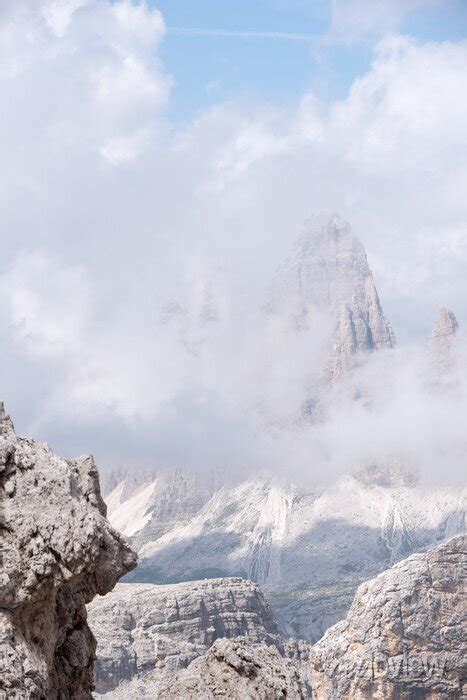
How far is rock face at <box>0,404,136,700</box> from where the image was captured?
23000 millimetres

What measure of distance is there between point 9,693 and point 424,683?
67992 millimetres

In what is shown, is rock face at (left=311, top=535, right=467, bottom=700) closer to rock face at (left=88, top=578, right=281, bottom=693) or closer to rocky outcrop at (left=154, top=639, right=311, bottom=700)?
rocky outcrop at (left=154, top=639, right=311, bottom=700)

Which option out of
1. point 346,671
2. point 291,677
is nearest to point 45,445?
point 291,677

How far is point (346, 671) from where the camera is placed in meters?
86.8

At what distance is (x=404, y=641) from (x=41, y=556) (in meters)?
69.1

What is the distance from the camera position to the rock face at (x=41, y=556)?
75.5ft

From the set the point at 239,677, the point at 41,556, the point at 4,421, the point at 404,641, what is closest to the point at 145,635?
the point at 404,641

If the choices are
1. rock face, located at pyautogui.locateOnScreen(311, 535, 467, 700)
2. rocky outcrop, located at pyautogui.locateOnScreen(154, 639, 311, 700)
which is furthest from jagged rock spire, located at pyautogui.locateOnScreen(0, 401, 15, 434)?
rock face, located at pyautogui.locateOnScreen(311, 535, 467, 700)

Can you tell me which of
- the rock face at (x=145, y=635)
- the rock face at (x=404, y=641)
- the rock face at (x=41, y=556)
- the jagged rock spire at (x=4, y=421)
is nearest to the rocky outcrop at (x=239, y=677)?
the rock face at (x=41, y=556)

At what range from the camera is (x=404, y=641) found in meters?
88.9

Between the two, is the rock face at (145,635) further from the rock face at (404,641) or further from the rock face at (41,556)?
the rock face at (41,556)

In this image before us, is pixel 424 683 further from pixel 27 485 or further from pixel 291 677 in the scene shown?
pixel 27 485

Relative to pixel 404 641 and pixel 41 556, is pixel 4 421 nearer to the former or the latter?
pixel 41 556

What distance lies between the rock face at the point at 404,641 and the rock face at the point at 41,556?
199ft
